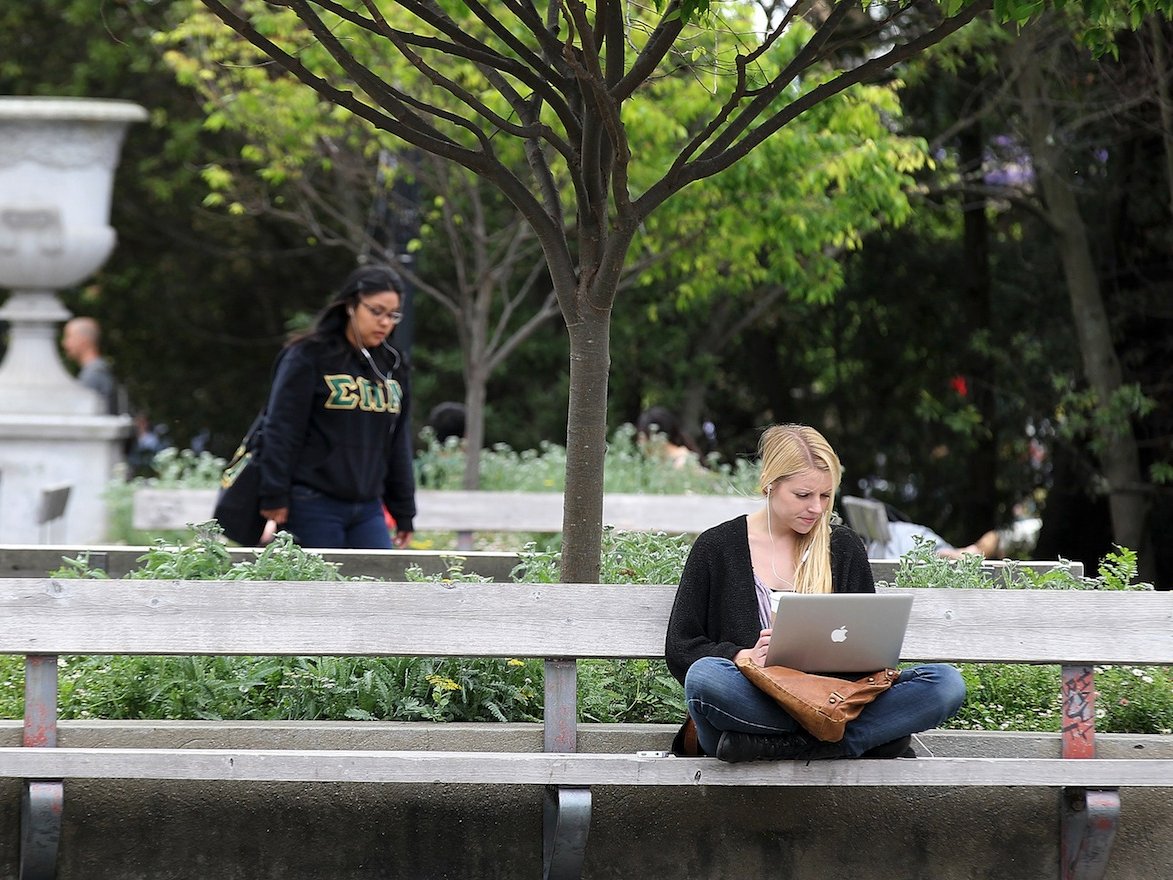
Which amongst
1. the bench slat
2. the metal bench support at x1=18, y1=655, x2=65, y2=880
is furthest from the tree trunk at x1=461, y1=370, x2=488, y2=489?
the bench slat

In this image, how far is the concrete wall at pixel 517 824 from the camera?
16.0ft

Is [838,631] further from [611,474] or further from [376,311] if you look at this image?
[611,474]

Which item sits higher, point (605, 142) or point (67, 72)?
point (67, 72)

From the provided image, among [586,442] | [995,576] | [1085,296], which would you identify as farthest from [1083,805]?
[1085,296]

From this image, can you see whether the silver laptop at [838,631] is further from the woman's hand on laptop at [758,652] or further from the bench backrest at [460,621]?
the bench backrest at [460,621]

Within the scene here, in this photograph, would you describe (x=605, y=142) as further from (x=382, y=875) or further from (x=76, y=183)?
(x=76, y=183)

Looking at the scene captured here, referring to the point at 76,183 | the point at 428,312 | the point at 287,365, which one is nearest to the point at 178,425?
the point at 428,312

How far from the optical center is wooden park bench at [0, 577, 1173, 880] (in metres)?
4.58

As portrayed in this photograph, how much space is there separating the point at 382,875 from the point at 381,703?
0.52 m

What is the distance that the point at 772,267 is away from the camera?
12.0 meters

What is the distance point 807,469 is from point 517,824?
128 cm

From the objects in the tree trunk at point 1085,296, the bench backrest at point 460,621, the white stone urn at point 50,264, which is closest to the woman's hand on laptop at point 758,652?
the bench backrest at point 460,621

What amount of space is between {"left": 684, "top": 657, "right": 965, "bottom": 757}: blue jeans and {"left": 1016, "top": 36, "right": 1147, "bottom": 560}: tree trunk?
914cm

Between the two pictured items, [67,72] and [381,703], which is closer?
[381,703]
